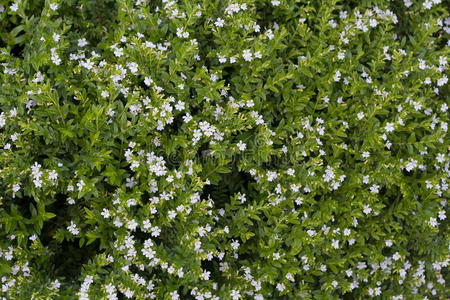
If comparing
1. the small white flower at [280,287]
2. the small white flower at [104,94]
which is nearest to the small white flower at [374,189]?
the small white flower at [280,287]

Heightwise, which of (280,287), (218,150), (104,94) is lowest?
(280,287)

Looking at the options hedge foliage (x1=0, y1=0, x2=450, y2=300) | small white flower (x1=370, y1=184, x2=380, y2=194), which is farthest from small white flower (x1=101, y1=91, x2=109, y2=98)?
small white flower (x1=370, y1=184, x2=380, y2=194)

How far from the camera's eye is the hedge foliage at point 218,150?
307cm

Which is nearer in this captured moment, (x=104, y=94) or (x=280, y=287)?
(x=104, y=94)

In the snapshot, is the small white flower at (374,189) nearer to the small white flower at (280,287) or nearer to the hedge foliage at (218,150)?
the hedge foliage at (218,150)

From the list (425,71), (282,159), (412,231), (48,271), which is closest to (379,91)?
(425,71)

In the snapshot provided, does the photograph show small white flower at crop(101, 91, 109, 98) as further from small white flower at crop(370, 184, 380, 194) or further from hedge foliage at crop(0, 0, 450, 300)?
small white flower at crop(370, 184, 380, 194)

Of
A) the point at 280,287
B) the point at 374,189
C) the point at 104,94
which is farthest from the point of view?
the point at 374,189

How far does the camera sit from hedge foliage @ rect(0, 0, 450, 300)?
10.1 feet

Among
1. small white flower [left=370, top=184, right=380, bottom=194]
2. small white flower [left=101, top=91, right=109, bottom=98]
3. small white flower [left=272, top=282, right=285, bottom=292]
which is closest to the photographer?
small white flower [left=101, top=91, right=109, bottom=98]

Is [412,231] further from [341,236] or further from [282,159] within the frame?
[282,159]

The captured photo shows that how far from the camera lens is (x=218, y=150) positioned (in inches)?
124

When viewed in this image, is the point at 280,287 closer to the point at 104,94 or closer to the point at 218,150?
the point at 218,150

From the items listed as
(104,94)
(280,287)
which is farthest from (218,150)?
(280,287)
